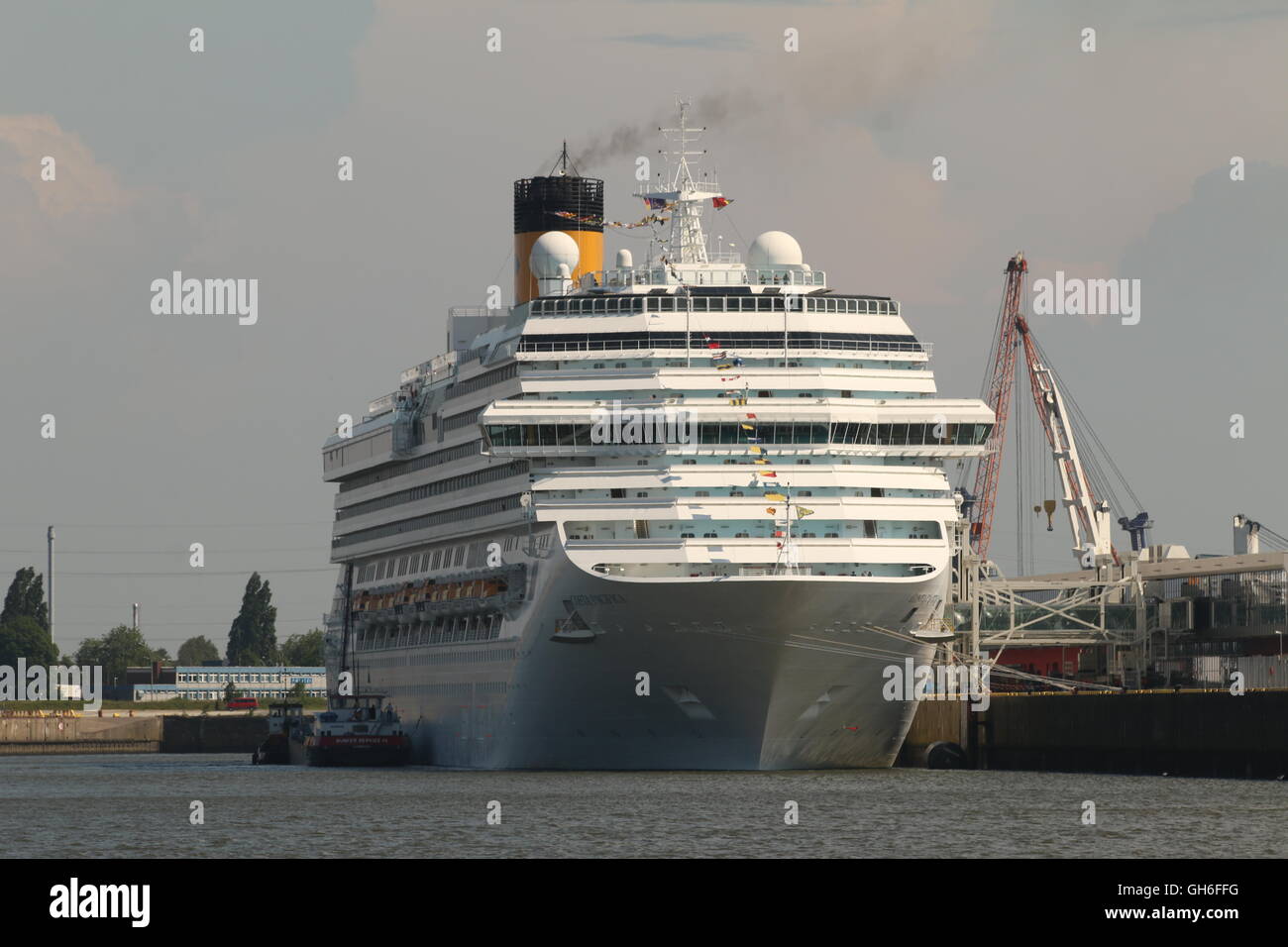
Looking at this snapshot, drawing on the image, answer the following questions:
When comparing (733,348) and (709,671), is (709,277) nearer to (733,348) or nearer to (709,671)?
Result: (733,348)

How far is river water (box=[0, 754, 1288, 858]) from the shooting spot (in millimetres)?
48844

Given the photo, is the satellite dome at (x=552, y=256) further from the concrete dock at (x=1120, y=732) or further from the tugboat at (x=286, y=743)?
the tugboat at (x=286, y=743)

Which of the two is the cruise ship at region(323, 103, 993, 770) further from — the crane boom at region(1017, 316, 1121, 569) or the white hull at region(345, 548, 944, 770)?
the crane boom at region(1017, 316, 1121, 569)

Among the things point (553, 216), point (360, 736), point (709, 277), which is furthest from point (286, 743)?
point (709, 277)

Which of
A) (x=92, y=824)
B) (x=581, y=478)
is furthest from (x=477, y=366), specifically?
(x=92, y=824)

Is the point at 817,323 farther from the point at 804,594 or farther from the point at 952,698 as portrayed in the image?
the point at 952,698

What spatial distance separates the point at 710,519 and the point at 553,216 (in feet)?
116

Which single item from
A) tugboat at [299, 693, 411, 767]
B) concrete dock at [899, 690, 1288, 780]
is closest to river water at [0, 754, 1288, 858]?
concrete dock at [899, 690, 1288, 780]

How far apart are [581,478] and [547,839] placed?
2225 cm

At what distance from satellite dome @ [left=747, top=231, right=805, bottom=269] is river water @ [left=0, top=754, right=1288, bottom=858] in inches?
707

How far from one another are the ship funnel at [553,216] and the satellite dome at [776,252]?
73.7 feet

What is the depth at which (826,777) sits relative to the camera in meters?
69.4

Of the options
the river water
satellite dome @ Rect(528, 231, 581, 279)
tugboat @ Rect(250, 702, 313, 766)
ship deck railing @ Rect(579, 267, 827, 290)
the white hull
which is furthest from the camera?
tugboat @ Rect(250, 702, 313, 766)
